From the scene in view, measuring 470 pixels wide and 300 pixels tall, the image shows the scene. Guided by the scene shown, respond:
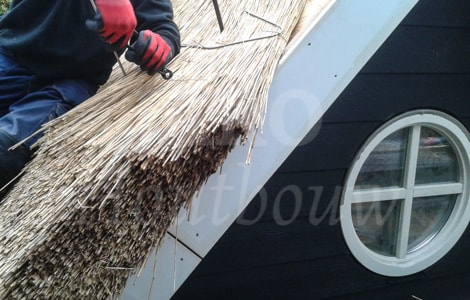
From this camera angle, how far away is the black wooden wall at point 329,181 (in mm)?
1402

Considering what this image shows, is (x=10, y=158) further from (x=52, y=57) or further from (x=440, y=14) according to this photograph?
(x=440, y=14)

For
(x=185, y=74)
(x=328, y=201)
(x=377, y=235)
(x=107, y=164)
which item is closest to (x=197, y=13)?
(x=185, y=74)

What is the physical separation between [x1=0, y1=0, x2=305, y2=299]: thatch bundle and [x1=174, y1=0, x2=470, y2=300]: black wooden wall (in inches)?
15.9

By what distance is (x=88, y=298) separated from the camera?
3.09ft

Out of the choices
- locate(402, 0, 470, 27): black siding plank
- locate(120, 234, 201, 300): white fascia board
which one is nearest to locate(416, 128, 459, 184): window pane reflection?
locate(402, 0, 470, 27): black siding plank

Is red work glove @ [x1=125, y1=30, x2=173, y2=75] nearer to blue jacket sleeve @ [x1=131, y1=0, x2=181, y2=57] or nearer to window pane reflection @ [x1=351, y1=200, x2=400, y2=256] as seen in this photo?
blue jacket sleeve @ [x1=131, y1=0, x2=181, y2=57]

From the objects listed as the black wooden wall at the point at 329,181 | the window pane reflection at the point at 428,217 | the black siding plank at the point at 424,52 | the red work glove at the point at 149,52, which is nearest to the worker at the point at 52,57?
the red work glove at the point at 149,52

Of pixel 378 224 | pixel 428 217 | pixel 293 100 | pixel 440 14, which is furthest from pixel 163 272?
pixel 440 14

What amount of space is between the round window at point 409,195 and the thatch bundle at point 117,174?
2.04ft

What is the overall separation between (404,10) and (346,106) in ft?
1.06

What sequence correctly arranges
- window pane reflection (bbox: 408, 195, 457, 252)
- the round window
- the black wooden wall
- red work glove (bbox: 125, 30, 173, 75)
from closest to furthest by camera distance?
red work glove (bbox: 125, 30, 173, 75), the black wooden wall, the round window, window pane reflection (bbox: 408, 195, 457, 252)

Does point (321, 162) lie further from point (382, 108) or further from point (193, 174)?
point (193, 174)

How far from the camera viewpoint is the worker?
1.06 metres

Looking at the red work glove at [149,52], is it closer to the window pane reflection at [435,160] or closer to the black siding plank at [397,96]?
the black siding plank at [397,96]
